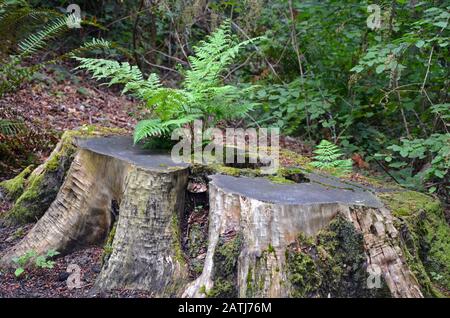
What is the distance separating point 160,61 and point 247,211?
647 cm

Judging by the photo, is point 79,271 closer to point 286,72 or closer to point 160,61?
point 286,72

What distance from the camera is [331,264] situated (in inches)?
118

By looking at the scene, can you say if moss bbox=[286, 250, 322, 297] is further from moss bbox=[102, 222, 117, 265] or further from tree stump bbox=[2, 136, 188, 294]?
moss bbox=[102, 222, 117, 265]

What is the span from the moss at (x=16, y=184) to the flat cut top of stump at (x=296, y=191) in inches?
85.5

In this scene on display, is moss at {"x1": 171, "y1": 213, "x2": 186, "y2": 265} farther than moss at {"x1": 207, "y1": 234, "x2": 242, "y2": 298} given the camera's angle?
Yes

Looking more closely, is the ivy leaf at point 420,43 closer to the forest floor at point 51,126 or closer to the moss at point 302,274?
the moss at point 302,274

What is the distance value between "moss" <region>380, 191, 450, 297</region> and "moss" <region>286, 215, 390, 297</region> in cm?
39

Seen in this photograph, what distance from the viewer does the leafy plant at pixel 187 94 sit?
12.0 feet

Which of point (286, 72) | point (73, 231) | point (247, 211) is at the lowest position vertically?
point (73, 231)

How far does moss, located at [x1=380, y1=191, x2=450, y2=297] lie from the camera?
3268 mm

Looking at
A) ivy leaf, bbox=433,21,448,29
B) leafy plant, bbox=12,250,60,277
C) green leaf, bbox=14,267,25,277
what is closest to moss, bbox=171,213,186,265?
leafy plant, bbox=12,250,60,277

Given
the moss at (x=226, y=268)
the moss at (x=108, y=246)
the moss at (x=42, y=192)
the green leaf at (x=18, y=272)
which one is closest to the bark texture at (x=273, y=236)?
the moss at (x=226, y=268)

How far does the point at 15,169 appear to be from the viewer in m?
5.17
